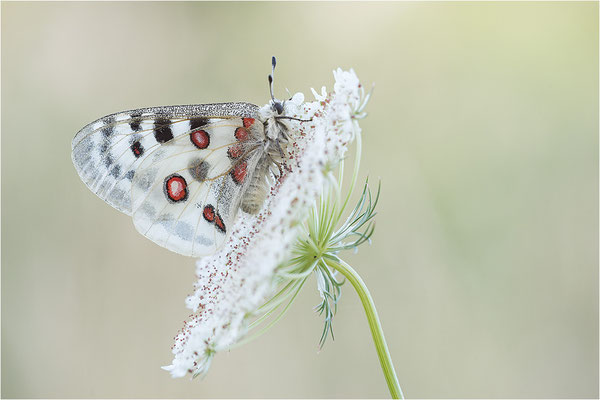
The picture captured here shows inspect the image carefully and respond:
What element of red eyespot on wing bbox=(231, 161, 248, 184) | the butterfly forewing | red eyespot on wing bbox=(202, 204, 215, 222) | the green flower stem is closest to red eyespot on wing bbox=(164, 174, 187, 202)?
the butterfly forewing

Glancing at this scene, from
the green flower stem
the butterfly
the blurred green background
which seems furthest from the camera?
the blurred green background

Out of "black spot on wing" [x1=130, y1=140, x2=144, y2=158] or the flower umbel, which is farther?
"black spot on wing" [x1=130, y1=140, x2=144, y2=158]

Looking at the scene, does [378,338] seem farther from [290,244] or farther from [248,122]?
[248,122]

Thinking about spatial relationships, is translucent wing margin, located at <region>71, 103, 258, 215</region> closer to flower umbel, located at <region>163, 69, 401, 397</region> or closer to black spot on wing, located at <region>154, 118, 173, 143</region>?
black spot on wing, located at <region>154, 118, 173, 143</region>

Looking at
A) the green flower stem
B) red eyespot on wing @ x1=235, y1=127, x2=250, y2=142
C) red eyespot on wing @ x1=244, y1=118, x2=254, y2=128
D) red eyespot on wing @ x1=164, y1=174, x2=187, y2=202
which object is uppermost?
red eyespot on wing @ x1=244, y1=118, x2=254, y2=128

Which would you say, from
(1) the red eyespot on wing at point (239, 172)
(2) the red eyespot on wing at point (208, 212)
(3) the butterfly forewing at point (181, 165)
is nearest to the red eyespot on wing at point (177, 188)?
(3) the butterfly forewing at point (181, 165)

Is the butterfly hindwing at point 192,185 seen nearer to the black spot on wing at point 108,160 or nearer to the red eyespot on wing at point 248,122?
the red eyespot on wing at point 248,122

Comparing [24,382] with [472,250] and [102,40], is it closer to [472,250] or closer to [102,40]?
[102,40]

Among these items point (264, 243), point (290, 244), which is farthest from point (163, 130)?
point (290, 244)
